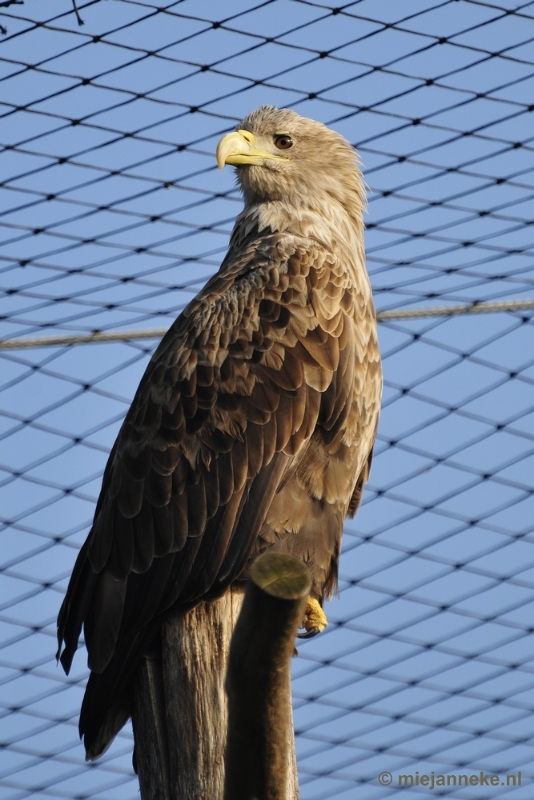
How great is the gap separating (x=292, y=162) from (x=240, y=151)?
23cm

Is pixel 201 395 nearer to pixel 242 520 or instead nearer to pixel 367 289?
pixel 242 520

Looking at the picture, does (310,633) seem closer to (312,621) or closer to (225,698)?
(312,621)

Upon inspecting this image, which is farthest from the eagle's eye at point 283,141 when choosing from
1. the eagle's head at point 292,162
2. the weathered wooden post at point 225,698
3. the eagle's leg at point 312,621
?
the weathered wooden post at point 225,698

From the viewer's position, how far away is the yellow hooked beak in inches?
201

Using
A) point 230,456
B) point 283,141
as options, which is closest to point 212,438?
point 230,456

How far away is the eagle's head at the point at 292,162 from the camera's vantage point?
517 cm

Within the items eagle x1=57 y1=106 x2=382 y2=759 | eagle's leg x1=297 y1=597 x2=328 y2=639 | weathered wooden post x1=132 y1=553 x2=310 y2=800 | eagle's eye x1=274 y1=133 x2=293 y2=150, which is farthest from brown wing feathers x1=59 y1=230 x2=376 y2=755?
eagle's eye x1=274 y1=133 x2=293 y2=150

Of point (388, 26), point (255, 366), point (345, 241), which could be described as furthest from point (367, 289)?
point (388, 26)

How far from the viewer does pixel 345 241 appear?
196 inches

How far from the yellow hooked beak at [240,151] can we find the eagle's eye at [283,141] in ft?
0.23

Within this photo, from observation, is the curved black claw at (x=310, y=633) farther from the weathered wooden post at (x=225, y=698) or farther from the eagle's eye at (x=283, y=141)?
the eagle's eye at (x=283, y=141)

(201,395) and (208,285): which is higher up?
(208,285)

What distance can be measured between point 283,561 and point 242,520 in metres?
1.65

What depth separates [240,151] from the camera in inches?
204
